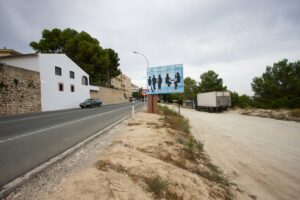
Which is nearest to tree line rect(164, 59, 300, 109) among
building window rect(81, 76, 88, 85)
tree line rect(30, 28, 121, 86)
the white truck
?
the white truck

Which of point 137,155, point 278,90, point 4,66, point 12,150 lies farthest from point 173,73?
point 278,90

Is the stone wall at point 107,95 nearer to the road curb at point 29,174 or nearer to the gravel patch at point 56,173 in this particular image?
the road curb at point 29,174

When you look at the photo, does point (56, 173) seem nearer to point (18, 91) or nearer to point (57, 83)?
point (18, 91)

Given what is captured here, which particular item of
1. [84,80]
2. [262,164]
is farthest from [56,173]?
[84,80]

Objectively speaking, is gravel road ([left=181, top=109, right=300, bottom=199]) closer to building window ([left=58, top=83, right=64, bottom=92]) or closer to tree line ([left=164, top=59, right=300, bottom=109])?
tree line ([left=164, top=59, right=300, bottom=109])

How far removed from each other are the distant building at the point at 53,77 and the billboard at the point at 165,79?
16075mm

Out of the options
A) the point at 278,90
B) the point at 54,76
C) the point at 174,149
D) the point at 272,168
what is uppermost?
the point at 54,76

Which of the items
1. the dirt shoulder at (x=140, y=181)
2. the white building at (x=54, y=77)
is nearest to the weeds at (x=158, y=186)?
the dirt shoulder at (x=140, y=181)

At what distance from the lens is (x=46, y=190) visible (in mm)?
3143

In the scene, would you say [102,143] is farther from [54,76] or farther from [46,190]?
[54,76]

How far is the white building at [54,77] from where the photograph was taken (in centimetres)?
2505

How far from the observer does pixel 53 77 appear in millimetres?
27203

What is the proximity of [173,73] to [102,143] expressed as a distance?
39.3 ft

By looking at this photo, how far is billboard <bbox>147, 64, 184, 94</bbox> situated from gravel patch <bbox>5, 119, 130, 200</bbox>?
12.0m
